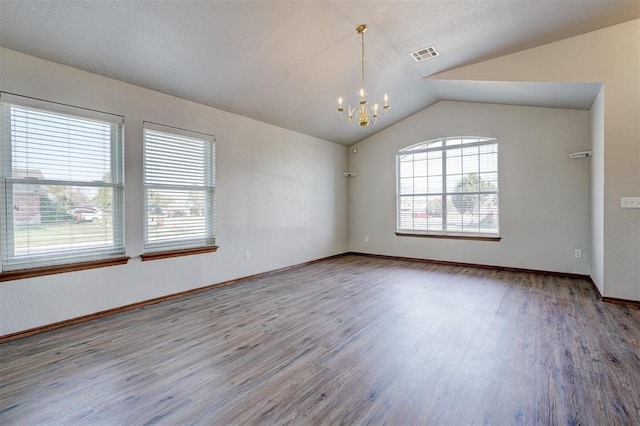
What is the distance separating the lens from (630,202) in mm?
3512

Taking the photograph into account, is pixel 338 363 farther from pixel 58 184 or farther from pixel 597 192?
pixel 597 192

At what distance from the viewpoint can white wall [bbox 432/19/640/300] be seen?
3.49 metres

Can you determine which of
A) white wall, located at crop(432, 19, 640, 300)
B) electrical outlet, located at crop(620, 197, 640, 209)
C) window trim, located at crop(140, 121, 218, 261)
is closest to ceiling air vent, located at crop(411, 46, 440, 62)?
white wall, located at crop(432, 19, 640, 300)

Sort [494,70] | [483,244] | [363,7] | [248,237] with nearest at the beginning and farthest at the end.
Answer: [363,7] < [494,70] < [248,237] < [483,244]

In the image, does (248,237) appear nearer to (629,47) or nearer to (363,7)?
(363,7)

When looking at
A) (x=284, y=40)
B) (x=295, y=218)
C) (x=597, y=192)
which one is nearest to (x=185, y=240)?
(x=295, y=218)

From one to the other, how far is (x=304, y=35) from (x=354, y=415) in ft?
11.7

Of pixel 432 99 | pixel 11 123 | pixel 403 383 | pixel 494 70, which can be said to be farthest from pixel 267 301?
pixel 432 99

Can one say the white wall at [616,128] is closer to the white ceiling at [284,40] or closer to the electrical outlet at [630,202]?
→ the electrical outlet at [630,202]

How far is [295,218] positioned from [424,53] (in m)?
3.44

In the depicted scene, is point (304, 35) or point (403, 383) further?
point (304, 35)

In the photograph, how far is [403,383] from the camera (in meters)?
2.04

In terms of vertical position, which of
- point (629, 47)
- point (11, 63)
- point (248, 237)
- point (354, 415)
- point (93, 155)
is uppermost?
point (629, 47)

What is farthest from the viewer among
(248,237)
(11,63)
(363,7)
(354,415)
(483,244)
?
(483,244)
